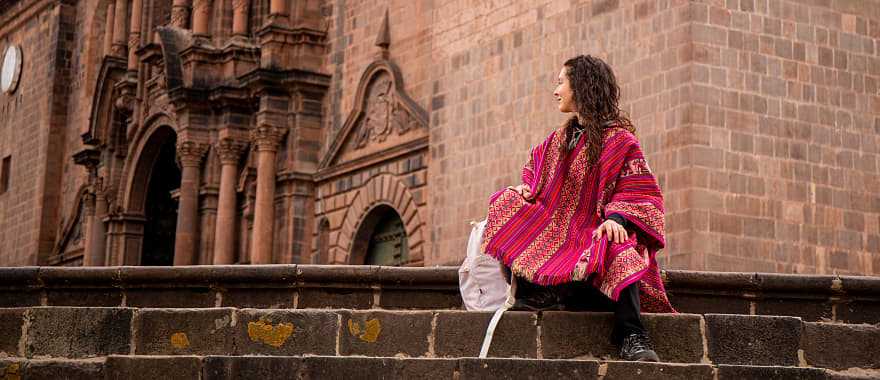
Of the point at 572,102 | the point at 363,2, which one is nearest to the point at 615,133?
the point at 572,102

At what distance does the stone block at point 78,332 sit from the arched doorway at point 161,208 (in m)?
20.6

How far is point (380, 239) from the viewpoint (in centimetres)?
2205

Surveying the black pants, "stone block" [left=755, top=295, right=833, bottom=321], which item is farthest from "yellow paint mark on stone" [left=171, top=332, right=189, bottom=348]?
"stone block" [left=755, top=295, right=833, bottom=321]

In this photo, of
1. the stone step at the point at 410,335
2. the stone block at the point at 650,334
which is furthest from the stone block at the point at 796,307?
the stone block at the point at 650,334

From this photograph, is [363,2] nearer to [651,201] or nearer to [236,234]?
[236,234]

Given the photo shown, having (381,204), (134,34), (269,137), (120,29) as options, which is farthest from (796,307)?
(120,29)

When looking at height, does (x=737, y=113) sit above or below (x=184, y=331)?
above

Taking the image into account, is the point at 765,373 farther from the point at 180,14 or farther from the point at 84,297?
the point at 180,14

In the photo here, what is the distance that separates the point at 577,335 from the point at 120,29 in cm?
2491

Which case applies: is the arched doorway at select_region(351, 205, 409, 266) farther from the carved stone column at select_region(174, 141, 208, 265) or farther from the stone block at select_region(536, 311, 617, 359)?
the stone block at select_region(536, 311, 617, 359)

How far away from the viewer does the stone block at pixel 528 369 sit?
7.14 meters

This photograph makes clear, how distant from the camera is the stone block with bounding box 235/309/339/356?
8078 millimetres

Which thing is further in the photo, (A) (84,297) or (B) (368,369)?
(A) (84,297)

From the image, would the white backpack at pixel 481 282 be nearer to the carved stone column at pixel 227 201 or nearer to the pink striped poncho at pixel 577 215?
the pink striped poncho at pixel 577 215
